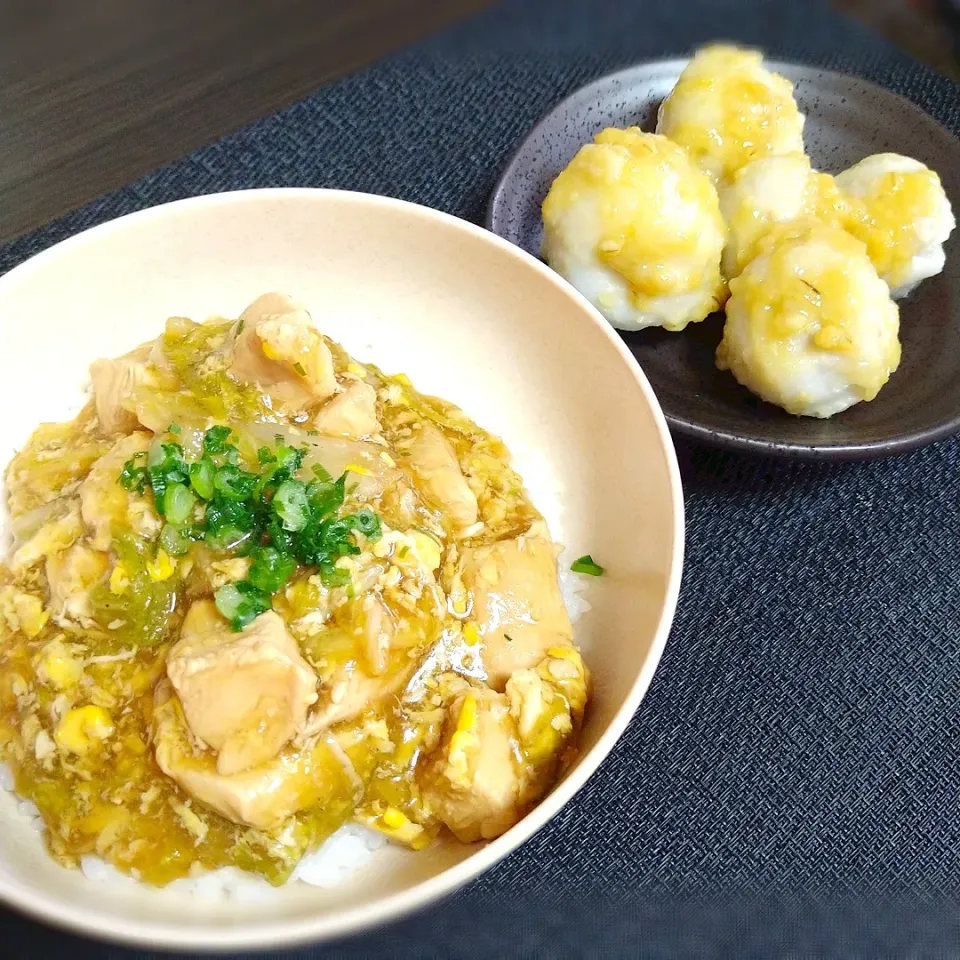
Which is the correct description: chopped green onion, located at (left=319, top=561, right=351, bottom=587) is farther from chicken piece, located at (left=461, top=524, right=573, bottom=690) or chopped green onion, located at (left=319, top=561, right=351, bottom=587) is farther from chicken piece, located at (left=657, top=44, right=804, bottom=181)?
chicken piece, located at (left=657, top=44, right=804, bottom=181)

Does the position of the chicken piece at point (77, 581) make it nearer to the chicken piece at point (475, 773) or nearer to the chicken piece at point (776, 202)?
the chicken piece at point (475, 773)

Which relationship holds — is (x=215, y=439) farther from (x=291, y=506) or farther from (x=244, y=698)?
(x=244, y=698)

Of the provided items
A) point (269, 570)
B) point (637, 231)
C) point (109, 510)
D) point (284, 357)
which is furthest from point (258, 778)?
point (637, 231)

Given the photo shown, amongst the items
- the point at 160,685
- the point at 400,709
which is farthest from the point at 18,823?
the point at 400,709

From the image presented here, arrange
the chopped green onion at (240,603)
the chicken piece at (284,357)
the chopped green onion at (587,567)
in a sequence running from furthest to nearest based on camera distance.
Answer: the chopped green onion at (587,567), the chicken piece at (284,357), the chopped green onion at (240,603)

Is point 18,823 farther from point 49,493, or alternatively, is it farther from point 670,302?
point 670,302

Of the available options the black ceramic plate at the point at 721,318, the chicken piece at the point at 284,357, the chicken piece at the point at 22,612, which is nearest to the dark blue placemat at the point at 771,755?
the black ceramic plate at the point at 721,318
